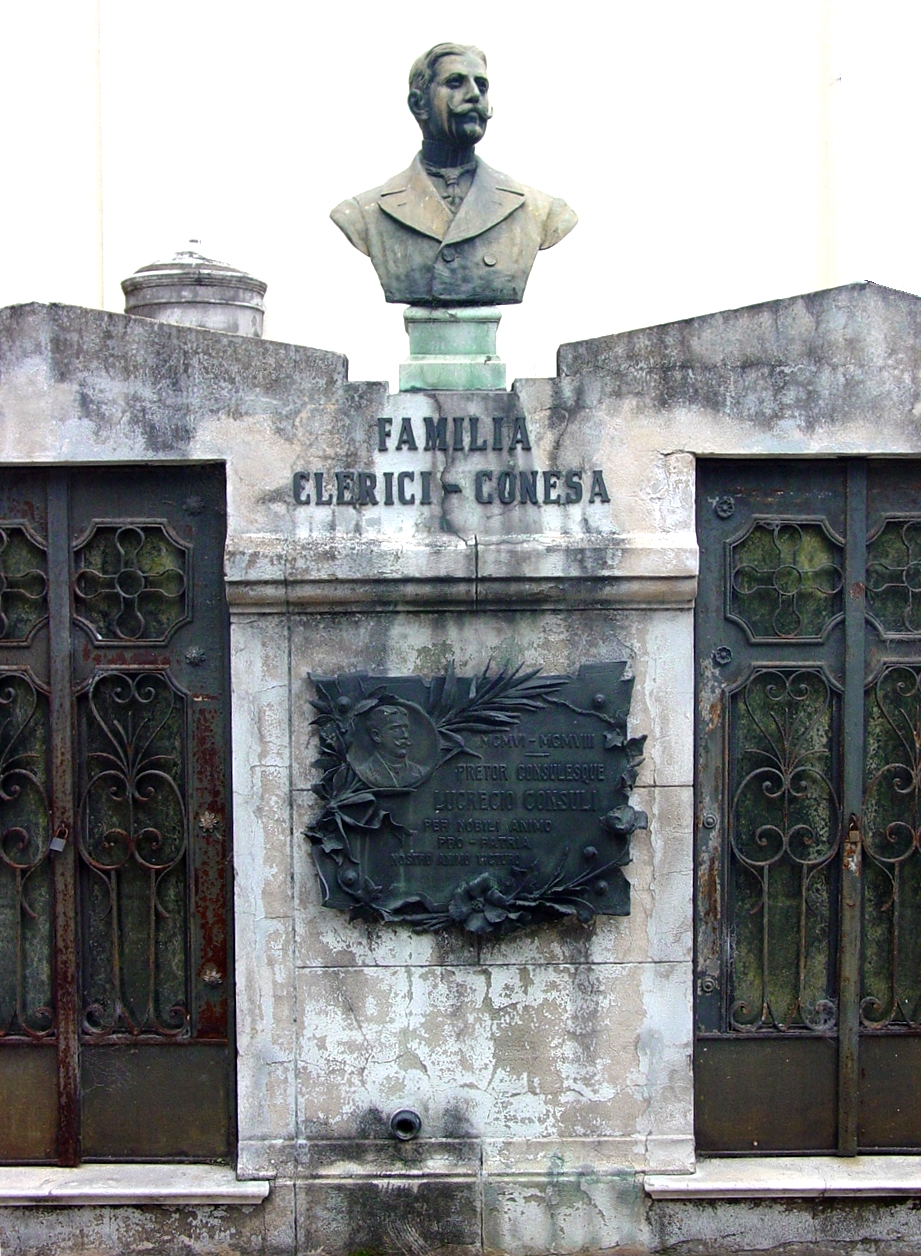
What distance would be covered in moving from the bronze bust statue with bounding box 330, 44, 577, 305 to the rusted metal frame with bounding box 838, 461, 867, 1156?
60.8 inches

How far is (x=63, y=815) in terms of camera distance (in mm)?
5934

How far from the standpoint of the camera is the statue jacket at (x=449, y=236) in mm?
5926

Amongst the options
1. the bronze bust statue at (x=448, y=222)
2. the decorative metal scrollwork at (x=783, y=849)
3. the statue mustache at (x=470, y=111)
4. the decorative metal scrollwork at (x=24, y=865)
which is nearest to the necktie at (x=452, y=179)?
the bronze bust statue at (x=448, y=222)

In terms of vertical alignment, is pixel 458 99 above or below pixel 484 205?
above

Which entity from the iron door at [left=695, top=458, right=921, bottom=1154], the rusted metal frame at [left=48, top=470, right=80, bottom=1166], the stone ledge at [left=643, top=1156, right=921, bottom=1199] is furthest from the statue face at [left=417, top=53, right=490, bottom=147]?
the stone ledge at [left=643, top=1156, right=921, bottom=1199]

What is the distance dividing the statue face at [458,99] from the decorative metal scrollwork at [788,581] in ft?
6.17

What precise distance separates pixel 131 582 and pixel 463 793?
1.51m

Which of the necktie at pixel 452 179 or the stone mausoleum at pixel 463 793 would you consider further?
the necktie at pixel 452 179

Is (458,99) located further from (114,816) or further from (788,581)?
(114,816)

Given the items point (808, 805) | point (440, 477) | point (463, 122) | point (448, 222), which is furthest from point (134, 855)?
point (463, 122)

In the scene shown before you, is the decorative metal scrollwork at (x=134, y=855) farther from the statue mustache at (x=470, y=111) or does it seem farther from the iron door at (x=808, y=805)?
the statue mustache at (x=470, y=111)

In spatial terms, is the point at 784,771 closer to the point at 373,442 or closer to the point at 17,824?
the point at 373,442

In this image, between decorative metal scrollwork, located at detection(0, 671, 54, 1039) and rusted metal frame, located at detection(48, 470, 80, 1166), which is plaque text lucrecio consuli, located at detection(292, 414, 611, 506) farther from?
decorative metal scrollwork, located at detection(0, 671, 54, 1039)

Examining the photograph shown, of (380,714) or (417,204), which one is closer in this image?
(380,714)
